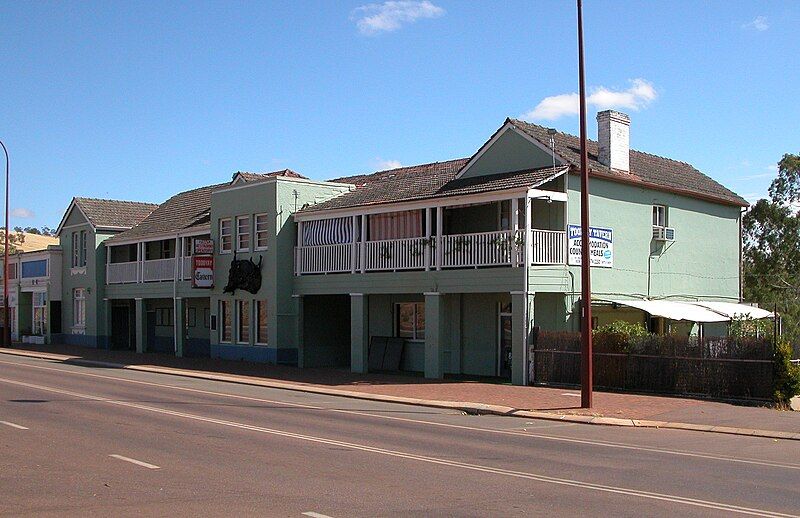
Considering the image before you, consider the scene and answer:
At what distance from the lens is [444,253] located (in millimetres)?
26703

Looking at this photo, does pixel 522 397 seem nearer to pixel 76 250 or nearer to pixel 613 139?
pixel 613 139

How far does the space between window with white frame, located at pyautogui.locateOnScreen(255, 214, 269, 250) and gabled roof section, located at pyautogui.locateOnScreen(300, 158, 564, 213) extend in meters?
1.67

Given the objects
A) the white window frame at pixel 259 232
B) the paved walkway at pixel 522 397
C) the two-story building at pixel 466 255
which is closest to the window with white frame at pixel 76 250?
the two-story building at pixel 466 255

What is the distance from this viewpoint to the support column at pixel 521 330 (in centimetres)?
2431

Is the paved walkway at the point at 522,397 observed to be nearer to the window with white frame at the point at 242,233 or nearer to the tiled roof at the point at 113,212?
the window with white frame at the point at 242,233

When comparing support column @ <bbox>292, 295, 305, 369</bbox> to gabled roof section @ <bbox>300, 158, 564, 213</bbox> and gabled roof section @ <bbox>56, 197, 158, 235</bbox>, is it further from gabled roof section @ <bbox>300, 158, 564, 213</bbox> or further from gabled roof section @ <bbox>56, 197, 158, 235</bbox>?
gabled roof section @ <bbox>56, 197, 158, 235</bbox>

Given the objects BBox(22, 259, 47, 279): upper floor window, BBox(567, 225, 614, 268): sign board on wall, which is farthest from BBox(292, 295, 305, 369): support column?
BBox(22, 259, 47, 279): upper floor window

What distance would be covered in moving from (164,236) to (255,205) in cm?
828

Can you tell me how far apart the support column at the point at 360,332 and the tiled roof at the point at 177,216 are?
11099 mm

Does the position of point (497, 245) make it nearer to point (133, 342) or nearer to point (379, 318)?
point (379, 318)

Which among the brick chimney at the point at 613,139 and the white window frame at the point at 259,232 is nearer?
the brick chimney at the point at 613,139

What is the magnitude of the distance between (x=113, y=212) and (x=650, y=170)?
28481mm

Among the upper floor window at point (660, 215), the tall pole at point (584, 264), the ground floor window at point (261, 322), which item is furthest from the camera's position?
the ground floor window at point (261, 322)

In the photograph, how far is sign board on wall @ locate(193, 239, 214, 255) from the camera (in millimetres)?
35081
